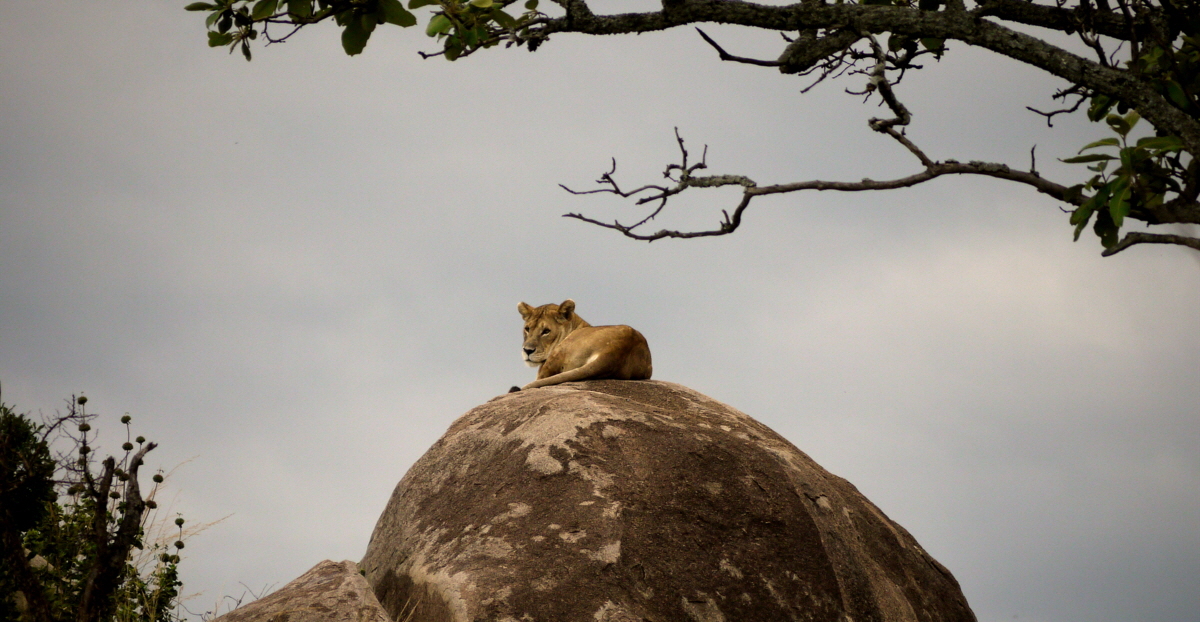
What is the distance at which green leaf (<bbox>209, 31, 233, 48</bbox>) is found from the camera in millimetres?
8156

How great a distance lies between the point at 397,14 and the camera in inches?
304

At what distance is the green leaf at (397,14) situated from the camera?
25.2 feet

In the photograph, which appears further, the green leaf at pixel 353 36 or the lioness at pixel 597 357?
the lioness at pixel 597 357

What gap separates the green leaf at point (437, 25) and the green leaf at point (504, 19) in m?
0.41

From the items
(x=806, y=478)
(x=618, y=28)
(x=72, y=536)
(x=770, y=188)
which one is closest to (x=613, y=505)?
(x=806, y=478)

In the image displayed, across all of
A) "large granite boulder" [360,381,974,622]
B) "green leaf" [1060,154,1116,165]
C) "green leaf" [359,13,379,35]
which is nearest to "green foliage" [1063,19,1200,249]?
"green leaf" [1060,154,1116,165]

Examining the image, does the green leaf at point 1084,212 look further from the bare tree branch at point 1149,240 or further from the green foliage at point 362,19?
the green foliage at point 362,19

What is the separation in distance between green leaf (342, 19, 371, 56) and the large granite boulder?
3.88m

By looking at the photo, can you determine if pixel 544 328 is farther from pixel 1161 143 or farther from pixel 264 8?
pixel 1161 143

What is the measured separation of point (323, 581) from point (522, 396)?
2977 mm

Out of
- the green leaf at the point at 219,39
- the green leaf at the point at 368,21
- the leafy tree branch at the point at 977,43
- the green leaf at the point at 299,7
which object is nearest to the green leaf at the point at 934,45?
the leafy tree branch at the point at 977,43

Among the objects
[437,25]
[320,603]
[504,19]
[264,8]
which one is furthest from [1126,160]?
[320,603]

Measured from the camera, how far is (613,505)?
8617 millimetres

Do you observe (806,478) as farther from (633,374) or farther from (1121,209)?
(1121,209)
